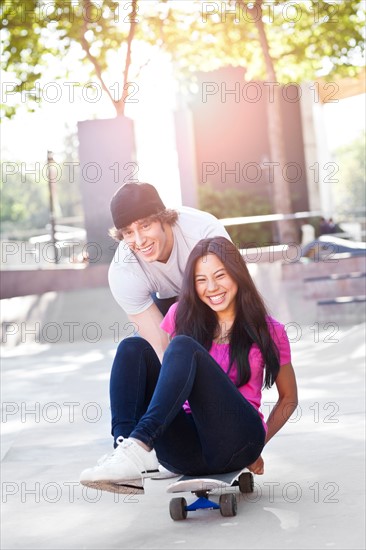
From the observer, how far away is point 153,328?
4.87 meters

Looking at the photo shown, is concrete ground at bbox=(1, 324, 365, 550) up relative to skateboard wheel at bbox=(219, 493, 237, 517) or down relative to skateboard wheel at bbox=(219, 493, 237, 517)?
down

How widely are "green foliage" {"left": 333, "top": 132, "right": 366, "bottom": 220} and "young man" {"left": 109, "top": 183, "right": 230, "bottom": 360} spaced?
63.3 m

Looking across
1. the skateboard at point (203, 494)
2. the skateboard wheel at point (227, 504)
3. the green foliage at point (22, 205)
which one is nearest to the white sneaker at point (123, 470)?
the skateboard at point (203, 494)

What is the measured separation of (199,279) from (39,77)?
15.4m

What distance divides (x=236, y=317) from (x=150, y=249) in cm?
62


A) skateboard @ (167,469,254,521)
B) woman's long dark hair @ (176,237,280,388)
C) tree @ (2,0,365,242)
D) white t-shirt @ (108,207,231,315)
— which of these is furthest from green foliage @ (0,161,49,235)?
skateboard @ (167,469,254,521)

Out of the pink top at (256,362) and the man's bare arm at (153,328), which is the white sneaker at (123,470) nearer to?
the pink top at (256,362)

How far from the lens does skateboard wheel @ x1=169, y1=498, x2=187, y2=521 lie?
12.9 feet

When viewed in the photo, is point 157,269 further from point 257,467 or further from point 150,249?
point 257,467

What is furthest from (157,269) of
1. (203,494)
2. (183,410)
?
(203,494)

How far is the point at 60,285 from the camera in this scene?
16047 mm

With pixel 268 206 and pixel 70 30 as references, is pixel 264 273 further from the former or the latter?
pixel 268 206

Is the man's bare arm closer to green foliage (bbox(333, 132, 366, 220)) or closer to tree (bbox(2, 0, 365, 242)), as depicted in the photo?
Result: tree (bbox(2, 0, 365, 242))


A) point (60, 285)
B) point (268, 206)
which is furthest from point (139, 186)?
point (268, 206)
